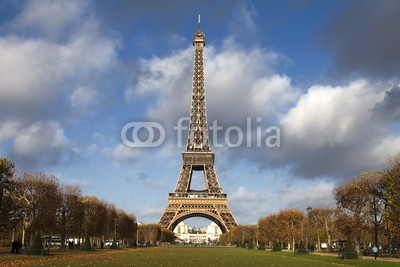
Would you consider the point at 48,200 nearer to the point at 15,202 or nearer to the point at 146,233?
the point at 15,202

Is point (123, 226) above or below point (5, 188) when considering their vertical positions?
below

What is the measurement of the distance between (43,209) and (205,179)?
6628 cm

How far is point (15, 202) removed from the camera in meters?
55.1

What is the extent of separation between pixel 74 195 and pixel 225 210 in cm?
5344

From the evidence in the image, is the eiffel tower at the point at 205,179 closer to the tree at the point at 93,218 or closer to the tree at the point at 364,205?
the tree at the point at 93,218

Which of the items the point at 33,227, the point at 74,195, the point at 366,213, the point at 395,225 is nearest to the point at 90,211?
the point at 74,195

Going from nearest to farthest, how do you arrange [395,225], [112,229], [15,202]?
[395,225], [15,202], [112,229]

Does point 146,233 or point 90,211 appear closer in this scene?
point 90,211

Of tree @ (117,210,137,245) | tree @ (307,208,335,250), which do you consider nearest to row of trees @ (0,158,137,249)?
tree @ (117,210,137,245)

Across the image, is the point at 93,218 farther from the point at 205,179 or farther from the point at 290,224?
the point at 205,179

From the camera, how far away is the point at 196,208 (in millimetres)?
115688

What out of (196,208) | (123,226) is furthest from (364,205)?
(196,208)

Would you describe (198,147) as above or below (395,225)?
above

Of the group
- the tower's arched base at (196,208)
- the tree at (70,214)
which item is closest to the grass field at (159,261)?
the tree at (70,214)
